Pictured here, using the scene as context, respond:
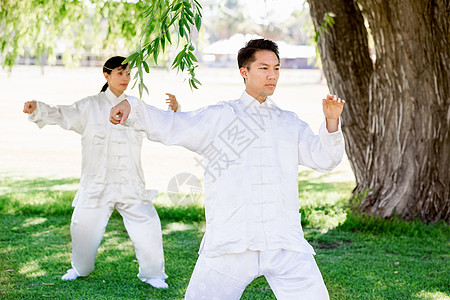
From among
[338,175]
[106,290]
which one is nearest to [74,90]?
[338,175]

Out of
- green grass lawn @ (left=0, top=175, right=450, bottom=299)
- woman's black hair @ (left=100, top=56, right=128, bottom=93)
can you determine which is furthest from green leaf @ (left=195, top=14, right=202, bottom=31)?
green grass lawn @ (left=0, top=175, right=450, bottom=299)

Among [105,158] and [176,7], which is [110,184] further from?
[176,7]

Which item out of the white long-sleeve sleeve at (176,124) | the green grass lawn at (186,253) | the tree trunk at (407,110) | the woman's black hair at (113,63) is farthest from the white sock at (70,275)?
the tree trunk at (407,110)

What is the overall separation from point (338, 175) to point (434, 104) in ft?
15.9

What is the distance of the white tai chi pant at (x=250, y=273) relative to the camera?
2771 millimetres

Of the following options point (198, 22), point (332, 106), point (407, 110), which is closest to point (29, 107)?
point (198, 22)

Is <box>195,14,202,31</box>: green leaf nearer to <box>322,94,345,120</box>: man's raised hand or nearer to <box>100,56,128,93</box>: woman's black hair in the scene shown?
<box>322,94,345,120</box>: man's raised hand

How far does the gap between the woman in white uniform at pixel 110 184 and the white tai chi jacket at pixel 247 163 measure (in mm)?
1618

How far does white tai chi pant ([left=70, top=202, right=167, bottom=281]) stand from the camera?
14.6 ft

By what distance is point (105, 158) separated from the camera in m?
4.47

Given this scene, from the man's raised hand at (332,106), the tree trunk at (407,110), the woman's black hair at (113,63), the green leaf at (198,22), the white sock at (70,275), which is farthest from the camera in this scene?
the tree trunk at (407,110)

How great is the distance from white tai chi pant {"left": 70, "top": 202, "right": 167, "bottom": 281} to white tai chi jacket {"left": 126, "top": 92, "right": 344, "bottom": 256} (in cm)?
161

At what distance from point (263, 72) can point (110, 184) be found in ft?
6.38

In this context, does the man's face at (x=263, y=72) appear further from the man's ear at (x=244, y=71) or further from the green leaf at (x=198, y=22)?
the green leaf at (x=198, y=22)
